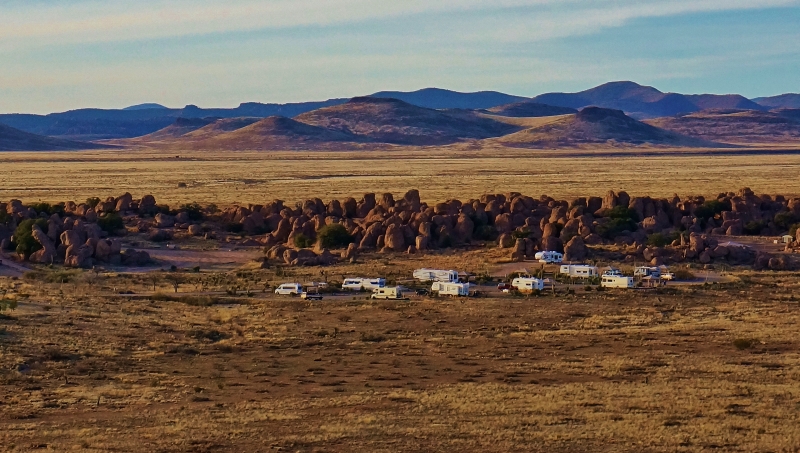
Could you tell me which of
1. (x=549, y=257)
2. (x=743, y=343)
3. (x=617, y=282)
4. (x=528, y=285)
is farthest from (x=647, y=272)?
(x=743, y=343)

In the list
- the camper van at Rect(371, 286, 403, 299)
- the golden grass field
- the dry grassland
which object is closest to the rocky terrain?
the dry grassland

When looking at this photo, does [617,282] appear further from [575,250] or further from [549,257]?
[575,250]

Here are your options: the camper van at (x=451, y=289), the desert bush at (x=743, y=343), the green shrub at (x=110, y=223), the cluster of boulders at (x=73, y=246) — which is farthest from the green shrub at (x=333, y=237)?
the desert bush at (x=743, y=343)

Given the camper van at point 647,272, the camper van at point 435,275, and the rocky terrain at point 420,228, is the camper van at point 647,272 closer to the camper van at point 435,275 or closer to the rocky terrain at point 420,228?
the rocky terrain at point 420,228

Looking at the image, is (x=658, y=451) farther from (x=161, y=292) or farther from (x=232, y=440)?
(x=161, y=292)

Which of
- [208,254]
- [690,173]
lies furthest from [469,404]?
[690,173]
